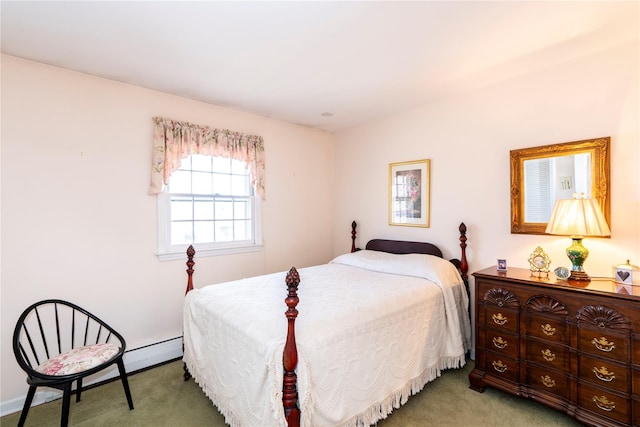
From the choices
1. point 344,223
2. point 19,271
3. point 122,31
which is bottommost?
point 19,271

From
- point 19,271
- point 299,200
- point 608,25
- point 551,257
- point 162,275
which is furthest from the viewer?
point 299,200

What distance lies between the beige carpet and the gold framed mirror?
1376 mm

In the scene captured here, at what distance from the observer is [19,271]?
7.45 ft

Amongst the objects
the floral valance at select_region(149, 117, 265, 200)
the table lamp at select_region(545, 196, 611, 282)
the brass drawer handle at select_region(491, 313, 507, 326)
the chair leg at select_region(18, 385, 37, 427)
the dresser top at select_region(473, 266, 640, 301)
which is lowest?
the chair leg at select_region(18, 385, 37, 427)

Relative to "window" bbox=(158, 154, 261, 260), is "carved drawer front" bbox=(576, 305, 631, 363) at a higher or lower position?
lower

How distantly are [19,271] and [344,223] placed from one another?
11.0 ft

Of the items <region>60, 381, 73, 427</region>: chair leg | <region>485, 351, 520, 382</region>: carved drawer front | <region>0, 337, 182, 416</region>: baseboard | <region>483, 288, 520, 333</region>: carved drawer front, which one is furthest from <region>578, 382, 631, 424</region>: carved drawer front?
<region>0, 337, 182, 416</region>: baseboard

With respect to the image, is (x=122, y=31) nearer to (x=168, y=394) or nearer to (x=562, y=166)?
(x=168, y=394)

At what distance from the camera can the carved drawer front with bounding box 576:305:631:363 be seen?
177cm

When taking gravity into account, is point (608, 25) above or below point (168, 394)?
above

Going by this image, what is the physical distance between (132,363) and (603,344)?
361 centimetres

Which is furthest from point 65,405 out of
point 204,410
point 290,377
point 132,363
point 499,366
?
point 499,366

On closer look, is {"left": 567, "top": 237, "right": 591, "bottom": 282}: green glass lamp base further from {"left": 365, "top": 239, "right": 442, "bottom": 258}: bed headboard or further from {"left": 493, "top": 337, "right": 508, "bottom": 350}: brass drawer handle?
{"left": 365, "top": 239, "right": 442, "bottom": 258}: bed headboard

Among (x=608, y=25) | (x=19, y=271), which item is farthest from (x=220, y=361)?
(x=608, y=25)
